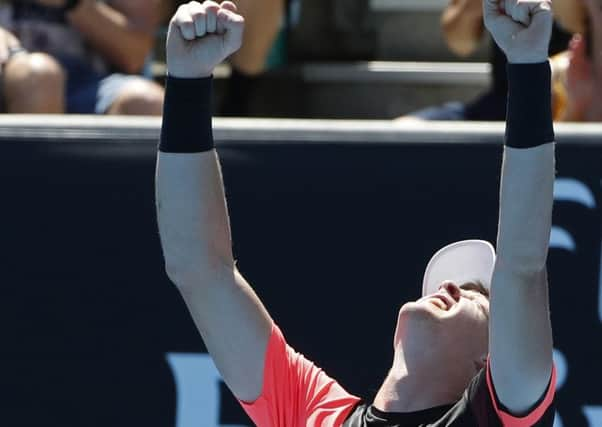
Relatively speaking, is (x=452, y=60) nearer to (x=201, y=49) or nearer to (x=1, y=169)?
(x=1, y=169)

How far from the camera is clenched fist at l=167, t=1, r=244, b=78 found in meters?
2.20

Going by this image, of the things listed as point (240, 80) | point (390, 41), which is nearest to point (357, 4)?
point (390, 41)

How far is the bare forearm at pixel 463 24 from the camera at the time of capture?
460cm

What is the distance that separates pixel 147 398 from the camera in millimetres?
3428

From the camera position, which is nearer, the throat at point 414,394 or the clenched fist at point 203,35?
the clenched fist at point 203,35

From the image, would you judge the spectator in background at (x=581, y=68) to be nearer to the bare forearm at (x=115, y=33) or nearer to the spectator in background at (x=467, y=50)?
the spectator in background at (x=467, y=50)

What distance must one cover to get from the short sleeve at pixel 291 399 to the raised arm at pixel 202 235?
0.02 metres

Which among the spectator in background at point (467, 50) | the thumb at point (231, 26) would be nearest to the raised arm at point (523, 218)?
the thumb at point (231, 26)

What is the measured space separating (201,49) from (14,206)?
133 centimetres

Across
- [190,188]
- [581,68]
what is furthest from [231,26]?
[581,68]

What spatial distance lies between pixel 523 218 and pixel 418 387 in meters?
0.44

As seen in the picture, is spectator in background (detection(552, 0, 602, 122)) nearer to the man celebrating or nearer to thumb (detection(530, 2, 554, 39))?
the man celebrating

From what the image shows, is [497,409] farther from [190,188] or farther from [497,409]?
[190,188]

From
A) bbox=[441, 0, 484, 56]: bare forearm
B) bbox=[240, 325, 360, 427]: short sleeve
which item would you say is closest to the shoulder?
bbox=[240, 325, 360, 427]: short sleeve
